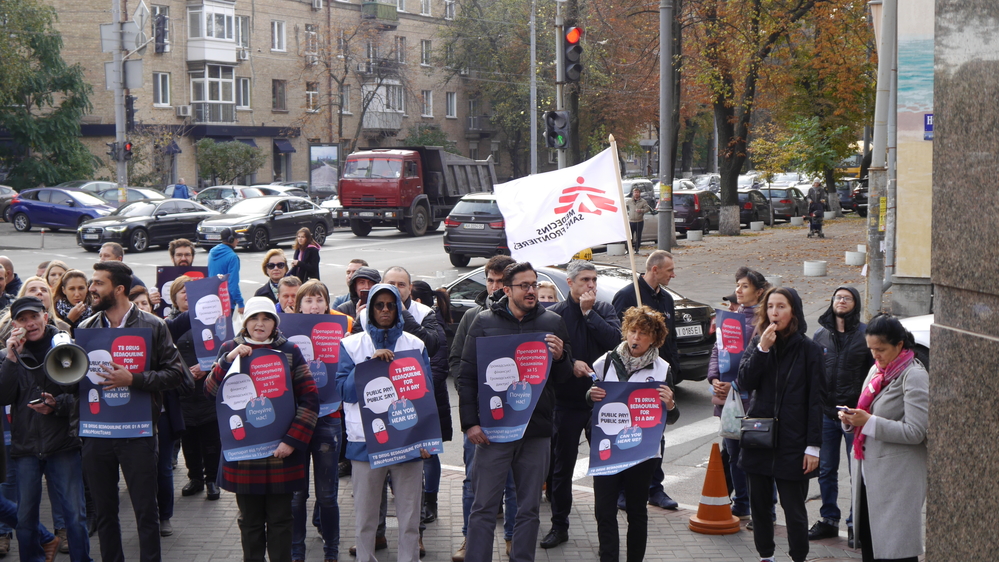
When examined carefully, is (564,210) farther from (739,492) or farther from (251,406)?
(251,406)

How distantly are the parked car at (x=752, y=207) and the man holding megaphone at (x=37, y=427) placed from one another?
33.2 meters

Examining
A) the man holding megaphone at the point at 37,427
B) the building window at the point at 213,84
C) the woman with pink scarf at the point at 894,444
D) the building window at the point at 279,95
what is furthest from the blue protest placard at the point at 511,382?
the building window at the point at 279,95

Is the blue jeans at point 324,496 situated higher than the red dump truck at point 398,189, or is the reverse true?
the red dump truck at point 398,189

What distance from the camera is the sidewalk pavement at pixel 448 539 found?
21.3 feet

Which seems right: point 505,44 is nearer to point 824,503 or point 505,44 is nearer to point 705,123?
point 705,123

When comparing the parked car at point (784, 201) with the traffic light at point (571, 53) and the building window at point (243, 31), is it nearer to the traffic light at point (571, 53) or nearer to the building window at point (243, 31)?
the traffic light at point (571, 53)

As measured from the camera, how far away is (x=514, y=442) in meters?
5.78

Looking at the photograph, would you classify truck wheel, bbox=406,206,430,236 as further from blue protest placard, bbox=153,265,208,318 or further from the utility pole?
blue protest placard, bbox=153,265,208,318

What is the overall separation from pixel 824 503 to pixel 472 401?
2734mm

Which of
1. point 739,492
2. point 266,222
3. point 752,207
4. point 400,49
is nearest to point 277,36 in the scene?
point 400,49

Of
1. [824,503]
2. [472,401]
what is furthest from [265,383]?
[824,503]

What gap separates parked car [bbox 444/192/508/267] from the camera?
23797mm

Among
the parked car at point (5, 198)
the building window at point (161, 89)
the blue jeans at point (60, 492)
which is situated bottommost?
the blue jeans at point (60, 492)

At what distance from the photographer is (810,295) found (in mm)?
19047
